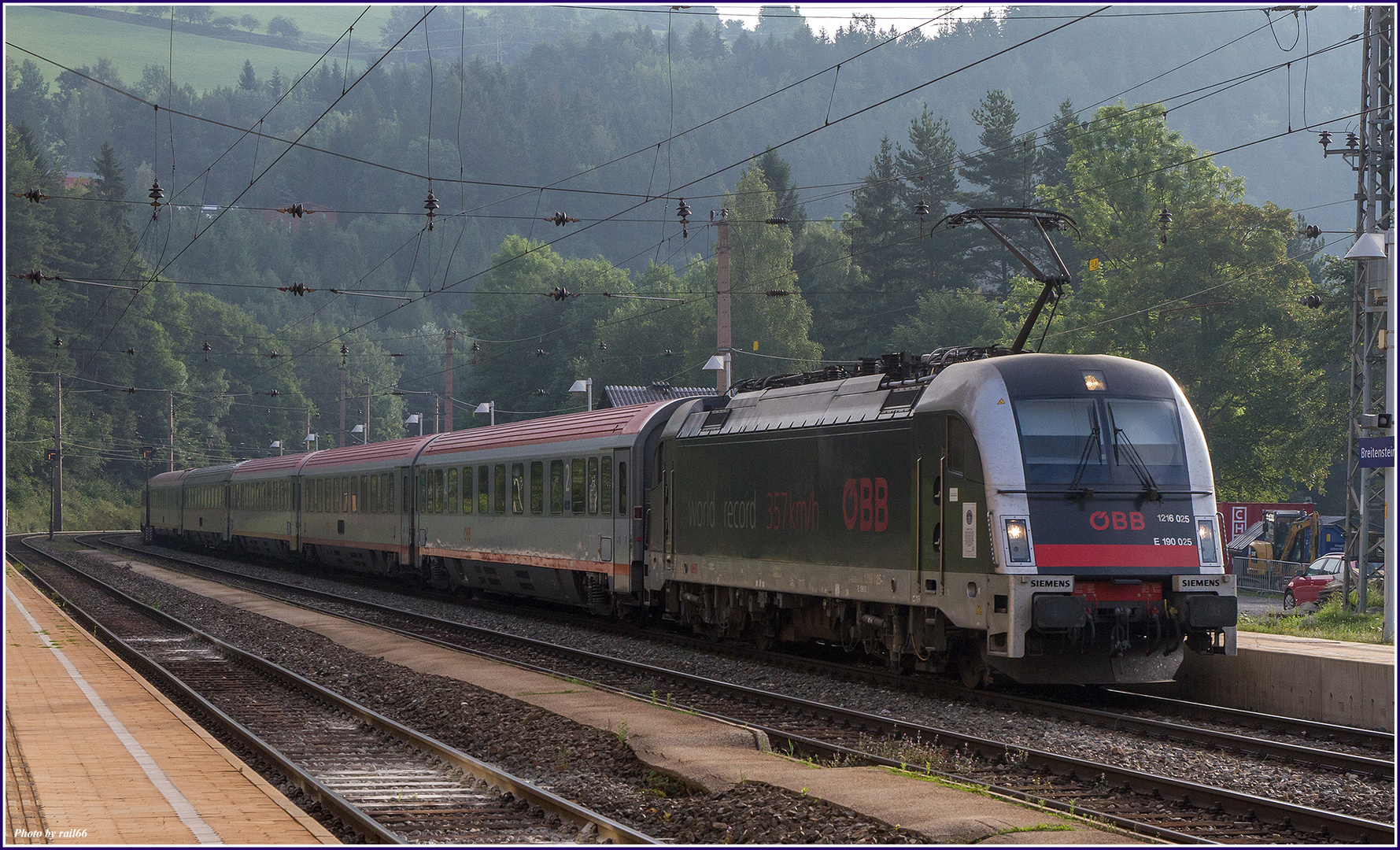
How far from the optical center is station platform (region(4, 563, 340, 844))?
802 centimetres

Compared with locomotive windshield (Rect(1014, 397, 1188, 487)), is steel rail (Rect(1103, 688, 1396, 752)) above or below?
below

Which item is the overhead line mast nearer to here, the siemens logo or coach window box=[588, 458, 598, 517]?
the siemens logo

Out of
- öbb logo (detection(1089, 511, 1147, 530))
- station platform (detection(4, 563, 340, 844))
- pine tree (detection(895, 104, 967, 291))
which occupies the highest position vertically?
pine tree (detection(895, 104, 967, 291))

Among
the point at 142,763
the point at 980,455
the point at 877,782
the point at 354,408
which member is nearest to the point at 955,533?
the point at 980,455

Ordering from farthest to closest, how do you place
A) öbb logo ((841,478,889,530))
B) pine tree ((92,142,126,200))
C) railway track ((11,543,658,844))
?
pine tree ((92,142,126,200)) → öbb logo ((841,478,889,530)) → railway track ((11,543,658,844))

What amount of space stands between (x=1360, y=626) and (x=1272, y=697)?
813 centimetres

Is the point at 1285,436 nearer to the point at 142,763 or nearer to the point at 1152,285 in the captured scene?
the point at 1152,285

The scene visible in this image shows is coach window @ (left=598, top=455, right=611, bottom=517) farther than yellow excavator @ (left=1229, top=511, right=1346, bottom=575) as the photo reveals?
No

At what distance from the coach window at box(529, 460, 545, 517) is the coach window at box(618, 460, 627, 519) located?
3.17 m

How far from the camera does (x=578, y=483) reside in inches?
907

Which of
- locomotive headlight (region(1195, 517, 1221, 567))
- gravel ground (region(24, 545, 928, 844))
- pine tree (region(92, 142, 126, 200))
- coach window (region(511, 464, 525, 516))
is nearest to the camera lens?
gravel ground (region(24, 545, 928, 844))

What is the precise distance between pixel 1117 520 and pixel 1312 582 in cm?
2542

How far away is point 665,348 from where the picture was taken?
87.5 meters

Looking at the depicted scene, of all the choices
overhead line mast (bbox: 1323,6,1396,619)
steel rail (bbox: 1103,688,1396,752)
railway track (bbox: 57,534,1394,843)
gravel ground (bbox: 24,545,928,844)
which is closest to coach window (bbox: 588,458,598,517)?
gravel ground (bbox: 24,545,928,844)
